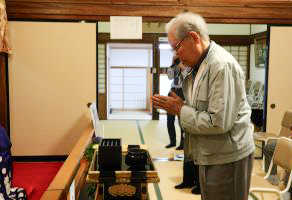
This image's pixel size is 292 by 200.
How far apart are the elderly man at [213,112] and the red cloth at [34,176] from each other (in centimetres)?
220

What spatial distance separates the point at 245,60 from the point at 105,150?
669 centimetres

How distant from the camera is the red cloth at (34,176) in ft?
10.6

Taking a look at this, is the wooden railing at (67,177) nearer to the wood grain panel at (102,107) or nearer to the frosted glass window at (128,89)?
the wood grain panel at (102,107)

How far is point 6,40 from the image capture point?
3959mm

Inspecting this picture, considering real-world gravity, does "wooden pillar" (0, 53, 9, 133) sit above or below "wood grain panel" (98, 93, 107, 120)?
above

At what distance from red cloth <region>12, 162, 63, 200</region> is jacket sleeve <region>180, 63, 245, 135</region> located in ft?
7.49

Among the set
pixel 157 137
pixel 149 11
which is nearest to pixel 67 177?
pixel 149 11

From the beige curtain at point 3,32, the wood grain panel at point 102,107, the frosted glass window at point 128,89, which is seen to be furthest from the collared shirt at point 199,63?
the frosted glass window at point 128,89

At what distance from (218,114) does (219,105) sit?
1.4 inches

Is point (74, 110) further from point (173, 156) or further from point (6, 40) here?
point (173, 156)

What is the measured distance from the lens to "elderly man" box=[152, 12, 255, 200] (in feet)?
4.34

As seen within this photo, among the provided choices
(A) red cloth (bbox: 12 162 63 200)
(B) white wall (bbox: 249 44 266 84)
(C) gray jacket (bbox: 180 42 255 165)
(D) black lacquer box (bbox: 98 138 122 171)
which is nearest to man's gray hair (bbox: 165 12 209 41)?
(C) gray jacket (bbox: 180 42 255 165)

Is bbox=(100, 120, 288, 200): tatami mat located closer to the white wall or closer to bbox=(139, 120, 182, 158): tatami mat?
bbox=(139, 120, 182, 158): tatami mat

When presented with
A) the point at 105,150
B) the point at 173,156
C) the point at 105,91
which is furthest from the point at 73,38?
the point at 105,91
